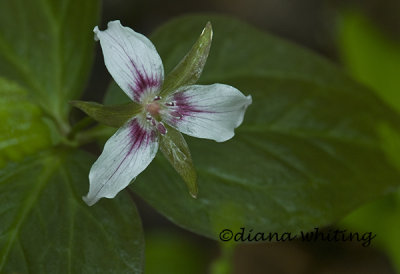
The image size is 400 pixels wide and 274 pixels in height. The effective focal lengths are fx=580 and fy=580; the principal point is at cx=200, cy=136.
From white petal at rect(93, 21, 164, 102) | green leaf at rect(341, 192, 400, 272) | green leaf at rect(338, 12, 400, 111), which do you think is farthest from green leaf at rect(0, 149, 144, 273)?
green leaf at rect(338, 12, 400, 111)

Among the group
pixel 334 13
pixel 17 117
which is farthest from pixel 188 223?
pixel 334 13

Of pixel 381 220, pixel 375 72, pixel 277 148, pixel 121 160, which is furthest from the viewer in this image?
pixel 375 72

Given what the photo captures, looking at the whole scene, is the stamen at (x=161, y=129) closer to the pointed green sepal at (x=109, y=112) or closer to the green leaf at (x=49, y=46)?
the pointed green sepal at (x=109, y=112)

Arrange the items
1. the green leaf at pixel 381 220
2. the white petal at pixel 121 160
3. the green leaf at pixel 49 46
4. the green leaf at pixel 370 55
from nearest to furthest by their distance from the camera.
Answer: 1. the white petal at pixel 121 160
2. the green leaf at pixel 49 46
3. the green leaf at pixel 381 220
4. the green leaf at pixel 370 55

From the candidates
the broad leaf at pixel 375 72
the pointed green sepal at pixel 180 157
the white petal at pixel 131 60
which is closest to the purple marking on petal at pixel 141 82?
the white petal at pixel 131 60

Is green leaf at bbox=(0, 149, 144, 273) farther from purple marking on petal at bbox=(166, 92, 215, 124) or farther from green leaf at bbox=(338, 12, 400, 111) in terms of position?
green leaf at bbox=(338, 12, 400, 111)

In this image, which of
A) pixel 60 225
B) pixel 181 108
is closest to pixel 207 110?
pixel 181 108

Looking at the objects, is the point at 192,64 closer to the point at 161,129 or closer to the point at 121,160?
the point at 161,129
